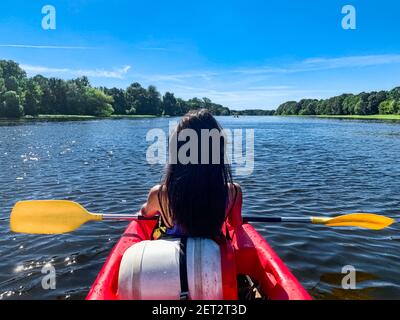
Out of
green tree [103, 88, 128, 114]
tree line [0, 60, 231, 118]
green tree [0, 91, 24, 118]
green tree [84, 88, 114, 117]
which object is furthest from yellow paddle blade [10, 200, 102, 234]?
green tree [103, 88, 128, 114]

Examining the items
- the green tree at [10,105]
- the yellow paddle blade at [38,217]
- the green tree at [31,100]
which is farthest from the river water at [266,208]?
the green tree at [31,100]

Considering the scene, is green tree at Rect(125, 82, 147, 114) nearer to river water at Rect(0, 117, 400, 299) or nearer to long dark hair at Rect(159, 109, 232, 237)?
river water at Rect(0, 117, 400, 299)

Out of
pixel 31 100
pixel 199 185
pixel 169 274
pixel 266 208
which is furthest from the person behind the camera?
pixel 31 100

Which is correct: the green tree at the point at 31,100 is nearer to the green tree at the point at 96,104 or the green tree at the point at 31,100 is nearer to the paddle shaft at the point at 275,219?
the green tree at the point at 96,104

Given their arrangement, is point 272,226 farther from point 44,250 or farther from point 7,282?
point 7,282

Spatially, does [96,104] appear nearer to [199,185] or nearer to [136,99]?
[136,99]

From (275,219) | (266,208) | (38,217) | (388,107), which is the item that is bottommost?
(266,208)

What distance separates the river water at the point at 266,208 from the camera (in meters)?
5.97

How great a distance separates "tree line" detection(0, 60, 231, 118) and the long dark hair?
148 ft

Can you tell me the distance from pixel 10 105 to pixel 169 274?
75.9m

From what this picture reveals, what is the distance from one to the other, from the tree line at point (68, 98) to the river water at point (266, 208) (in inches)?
1312

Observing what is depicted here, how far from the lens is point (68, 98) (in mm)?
97188

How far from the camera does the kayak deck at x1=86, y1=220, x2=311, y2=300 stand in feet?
13.0

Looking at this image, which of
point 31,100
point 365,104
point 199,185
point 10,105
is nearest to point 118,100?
point 31,100
